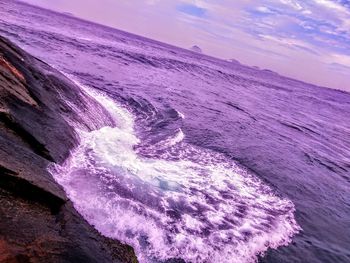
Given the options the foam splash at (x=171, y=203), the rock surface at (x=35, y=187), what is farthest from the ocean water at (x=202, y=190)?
the rock surface at (x=35, y=187)

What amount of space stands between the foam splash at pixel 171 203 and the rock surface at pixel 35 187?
2.68 ft

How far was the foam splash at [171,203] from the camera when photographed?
295 inches

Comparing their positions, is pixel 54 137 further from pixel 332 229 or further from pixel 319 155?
pixel 319 155

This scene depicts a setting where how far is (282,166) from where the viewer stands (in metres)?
17.0

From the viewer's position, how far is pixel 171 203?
9.45 m

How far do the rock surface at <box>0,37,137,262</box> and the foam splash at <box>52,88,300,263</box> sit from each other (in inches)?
32.2

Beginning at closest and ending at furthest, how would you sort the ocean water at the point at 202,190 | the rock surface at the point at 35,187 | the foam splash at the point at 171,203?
the rock surface at the point at 35,187
the foam splash at the point at 171,203
the ocean water at the point at 202,190

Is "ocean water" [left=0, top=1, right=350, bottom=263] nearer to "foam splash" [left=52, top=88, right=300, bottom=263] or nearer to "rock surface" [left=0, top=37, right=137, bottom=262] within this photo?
"foam splash" [left=52, top=88, right=300, bottom=263]

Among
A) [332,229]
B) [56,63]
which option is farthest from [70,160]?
[56,63]

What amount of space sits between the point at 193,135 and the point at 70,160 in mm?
9604

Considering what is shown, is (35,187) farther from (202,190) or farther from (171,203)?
(202,190)

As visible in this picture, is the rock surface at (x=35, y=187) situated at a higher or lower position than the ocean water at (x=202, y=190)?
higher

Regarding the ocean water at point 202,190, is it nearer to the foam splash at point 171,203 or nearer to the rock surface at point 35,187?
the foam splash at point 171,203

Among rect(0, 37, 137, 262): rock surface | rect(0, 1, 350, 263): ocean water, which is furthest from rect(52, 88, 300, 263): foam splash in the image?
rect(0, 37, 137, 262): rock surface
